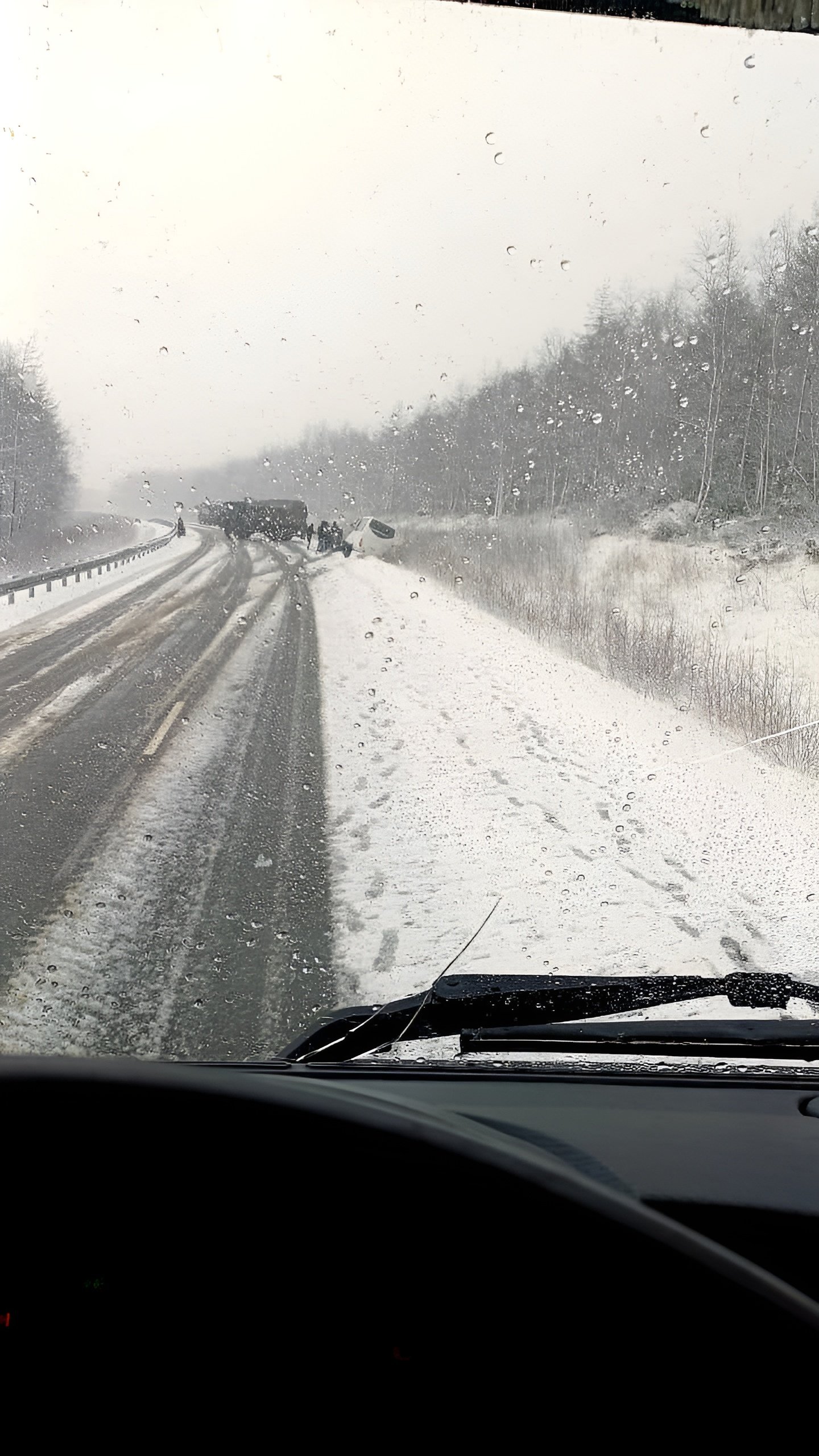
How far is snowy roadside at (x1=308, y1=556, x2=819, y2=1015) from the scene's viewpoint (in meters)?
2.95

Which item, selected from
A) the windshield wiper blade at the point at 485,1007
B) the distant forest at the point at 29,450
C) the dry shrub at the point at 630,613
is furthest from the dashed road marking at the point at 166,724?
the windshield wiper blade at the point at 485,1007

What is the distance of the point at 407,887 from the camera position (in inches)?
121

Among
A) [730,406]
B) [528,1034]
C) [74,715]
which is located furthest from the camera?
[730,406]

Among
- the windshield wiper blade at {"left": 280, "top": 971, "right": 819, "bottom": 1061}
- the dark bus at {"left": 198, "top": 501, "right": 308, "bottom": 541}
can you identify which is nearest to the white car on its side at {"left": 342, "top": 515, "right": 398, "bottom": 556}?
the dark bus at {"left": 198, "top": 501, "right": 308, "bottom": 541}

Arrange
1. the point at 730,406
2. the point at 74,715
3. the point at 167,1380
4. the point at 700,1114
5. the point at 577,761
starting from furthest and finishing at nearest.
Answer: the point at 577,761 < the point at 730,406 < the point at 74,715 < the point at 700,1114 < the point at 167,1380

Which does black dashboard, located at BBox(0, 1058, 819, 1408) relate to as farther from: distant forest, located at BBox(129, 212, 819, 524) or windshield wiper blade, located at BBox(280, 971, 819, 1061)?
distant forest, located at BBox(129, 212, 819, 524)

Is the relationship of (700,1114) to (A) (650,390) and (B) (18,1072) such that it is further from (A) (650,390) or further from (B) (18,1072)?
(A) (650,390)

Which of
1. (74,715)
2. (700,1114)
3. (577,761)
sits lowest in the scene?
(700,1114)

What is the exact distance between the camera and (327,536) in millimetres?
3107

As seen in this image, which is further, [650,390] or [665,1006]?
[650,390]

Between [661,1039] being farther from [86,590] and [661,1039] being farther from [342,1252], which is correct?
[86,590]

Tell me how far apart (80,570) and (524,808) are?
1.60 metres

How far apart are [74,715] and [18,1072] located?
7.38ft

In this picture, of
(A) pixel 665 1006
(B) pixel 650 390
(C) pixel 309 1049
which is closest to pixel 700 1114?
(A) pixel 665 1006
